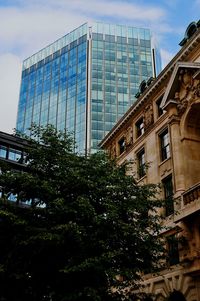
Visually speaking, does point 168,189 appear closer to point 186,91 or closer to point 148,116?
point 186,91

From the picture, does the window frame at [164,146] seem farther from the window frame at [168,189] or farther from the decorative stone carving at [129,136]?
the decorative stone carving at [129,136]

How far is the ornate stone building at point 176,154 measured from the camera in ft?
81.2

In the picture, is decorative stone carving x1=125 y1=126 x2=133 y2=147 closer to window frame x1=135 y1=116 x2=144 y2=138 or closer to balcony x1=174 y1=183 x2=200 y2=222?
window frame x1=135 y1=116 x2=144 y2=138

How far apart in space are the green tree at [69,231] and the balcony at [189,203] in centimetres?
329

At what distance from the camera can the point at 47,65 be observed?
140375mm

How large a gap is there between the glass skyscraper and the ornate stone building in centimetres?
7418

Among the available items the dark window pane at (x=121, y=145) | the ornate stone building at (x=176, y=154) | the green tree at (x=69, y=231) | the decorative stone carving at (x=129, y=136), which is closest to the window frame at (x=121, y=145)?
the dark window pane at (x=121, y=145)

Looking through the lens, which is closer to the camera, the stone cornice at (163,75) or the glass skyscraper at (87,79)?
the stone cornice at (163,75)

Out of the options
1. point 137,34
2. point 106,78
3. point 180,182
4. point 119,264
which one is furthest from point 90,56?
point 119,264

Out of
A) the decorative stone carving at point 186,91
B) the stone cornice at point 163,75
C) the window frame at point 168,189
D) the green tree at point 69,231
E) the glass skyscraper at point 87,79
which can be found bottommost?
the green tree at point 69,231

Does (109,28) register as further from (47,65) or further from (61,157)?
(61,157)

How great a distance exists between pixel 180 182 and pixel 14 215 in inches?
503

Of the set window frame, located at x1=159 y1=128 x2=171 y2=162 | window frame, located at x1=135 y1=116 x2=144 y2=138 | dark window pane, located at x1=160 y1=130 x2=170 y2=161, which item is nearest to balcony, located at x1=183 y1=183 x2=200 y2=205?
window frame, located at x1=159 y1=128 x2=171 y2=162

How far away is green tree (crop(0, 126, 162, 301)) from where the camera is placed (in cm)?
1866
